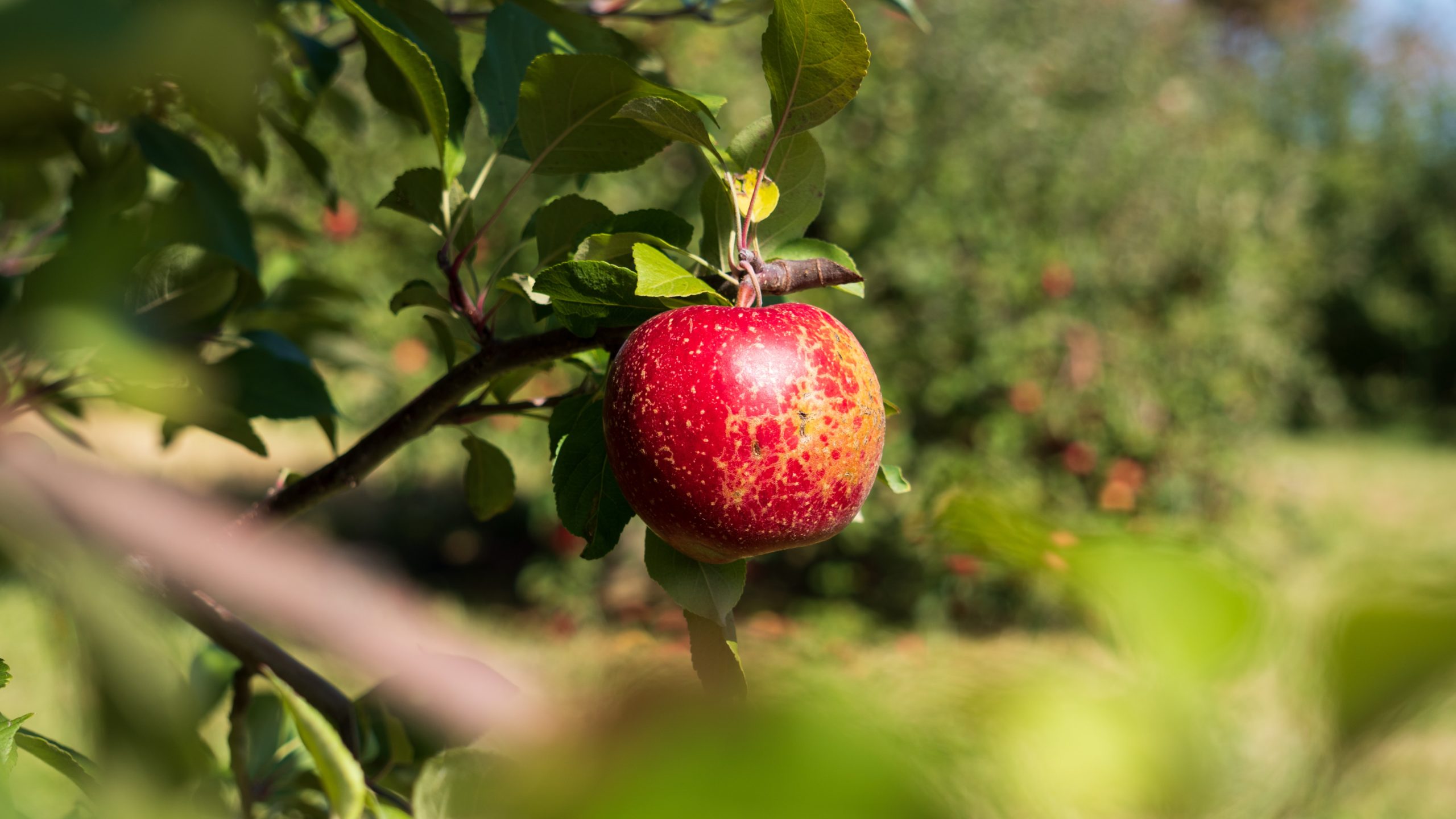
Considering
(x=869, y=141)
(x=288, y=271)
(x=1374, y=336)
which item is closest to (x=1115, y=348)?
(x=869, y=141)

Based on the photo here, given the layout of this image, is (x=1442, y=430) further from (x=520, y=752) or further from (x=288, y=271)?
(x=520, y=752)

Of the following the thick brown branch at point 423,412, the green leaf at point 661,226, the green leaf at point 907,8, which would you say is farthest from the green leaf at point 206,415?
the green leaf at point 907,8

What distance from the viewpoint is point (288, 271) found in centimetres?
175

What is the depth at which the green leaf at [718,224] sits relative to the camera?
2.34ft

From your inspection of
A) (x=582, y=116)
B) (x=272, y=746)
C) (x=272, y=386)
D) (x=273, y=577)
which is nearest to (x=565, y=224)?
(x=582, y=116)

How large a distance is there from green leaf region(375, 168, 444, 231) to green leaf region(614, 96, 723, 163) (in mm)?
186

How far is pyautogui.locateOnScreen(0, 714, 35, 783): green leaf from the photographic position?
1.64 feet

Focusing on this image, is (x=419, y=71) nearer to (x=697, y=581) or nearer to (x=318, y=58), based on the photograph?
(x=697, y=581)

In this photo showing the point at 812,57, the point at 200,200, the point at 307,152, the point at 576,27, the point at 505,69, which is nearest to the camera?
the point at 812,57

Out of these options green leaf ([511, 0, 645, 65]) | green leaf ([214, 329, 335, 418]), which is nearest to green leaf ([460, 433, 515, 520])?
green leaf ([214, 329, 335, 418])

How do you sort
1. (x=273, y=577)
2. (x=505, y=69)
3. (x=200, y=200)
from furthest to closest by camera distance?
(x=200, y=200), (x=505, y=69), (x=273, y=577)

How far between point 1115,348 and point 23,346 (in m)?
4.29

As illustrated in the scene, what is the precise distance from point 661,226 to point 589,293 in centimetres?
9

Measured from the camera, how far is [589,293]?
679mm
